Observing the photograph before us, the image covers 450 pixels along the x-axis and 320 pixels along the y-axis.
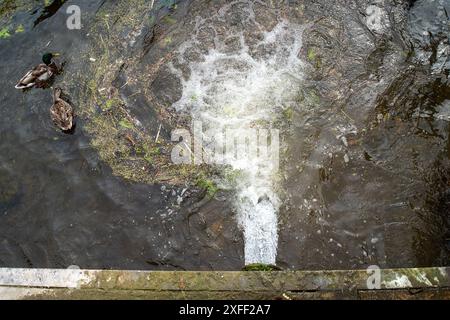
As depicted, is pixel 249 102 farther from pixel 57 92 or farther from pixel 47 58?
pixel 47 58

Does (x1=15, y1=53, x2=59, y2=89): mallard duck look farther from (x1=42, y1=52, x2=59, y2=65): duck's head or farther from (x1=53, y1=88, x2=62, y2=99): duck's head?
(x1=53, y1=88, x2=62, y2=99): duck's head

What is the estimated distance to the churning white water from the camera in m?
5.04

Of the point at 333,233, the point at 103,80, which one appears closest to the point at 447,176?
the point at 333,233

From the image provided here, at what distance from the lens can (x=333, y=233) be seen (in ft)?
15.8

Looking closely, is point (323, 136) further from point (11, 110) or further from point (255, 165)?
point (11, 110)

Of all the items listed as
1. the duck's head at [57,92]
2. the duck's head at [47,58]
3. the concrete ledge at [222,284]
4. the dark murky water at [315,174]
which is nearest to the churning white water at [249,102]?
the dark murky water at [315,174]

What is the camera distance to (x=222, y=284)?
3646mm

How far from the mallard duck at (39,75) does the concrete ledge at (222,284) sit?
11.2 feet

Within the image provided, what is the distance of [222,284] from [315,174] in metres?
2.16

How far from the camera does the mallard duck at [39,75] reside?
6211 millimetres

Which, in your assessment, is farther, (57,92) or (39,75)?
(39,75)

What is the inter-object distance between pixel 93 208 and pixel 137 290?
1.98 meters

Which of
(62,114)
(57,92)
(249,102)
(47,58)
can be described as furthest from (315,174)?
(47,58)

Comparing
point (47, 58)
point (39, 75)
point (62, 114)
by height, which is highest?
point (47, 58)
